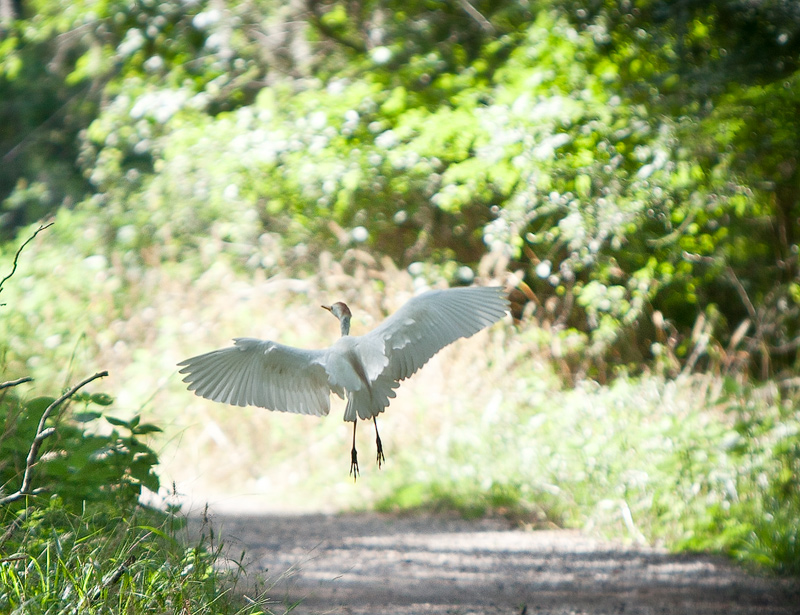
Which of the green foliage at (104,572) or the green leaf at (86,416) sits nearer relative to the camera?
the green foliage at (104,572)

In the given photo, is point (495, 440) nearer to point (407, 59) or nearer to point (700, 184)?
point (700, 184)

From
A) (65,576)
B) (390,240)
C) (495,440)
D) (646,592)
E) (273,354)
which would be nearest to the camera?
(65,576)

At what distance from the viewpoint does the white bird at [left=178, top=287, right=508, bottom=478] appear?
344cm

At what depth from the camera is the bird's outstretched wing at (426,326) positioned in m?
3.55

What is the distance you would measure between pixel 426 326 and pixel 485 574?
5.67ft

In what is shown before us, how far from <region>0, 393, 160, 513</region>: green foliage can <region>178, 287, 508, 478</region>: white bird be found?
0.37 m

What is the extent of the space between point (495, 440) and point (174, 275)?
176 inches

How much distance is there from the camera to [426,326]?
3668 mm

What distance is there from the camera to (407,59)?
9328 millimetres

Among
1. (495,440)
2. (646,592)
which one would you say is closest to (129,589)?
(646,592)

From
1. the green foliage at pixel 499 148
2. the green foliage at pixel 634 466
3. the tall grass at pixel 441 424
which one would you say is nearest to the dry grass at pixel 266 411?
the tall grass at pixel 441 424

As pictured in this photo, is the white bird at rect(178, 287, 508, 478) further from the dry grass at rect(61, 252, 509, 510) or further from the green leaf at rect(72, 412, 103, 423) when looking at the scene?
the dry grass at rect(61, 252, 509, 510)

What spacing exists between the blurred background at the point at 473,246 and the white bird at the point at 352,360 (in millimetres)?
1853

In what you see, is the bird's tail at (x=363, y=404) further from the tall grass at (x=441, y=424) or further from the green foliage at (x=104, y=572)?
the tall grass at (x=441, y=424)
